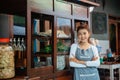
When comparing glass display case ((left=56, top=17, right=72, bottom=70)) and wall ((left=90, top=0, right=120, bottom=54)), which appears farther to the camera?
wall ((left=90, top=0, right=120, bottom=54))

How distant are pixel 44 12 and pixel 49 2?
0.41 feet

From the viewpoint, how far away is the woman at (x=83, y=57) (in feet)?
7.05

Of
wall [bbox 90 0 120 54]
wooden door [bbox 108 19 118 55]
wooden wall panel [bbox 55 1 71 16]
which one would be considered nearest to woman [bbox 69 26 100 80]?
wooden wall panel [bbox 55 1 71 16]

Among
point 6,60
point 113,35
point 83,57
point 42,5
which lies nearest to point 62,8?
point 42,5

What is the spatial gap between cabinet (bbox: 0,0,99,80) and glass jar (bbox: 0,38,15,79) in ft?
0.37

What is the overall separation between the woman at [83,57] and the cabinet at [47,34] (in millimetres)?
132

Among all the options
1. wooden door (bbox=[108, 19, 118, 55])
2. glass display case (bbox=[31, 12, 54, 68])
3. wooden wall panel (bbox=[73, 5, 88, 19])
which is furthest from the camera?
wooden door (bbox=[108, 19, 118, 55])

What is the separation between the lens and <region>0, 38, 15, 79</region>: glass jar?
1.72 metres

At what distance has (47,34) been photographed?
6.96 feet

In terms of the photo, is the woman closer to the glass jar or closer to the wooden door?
the glass jar

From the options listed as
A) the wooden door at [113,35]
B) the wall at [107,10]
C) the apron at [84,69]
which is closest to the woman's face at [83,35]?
the apron at [84,69]

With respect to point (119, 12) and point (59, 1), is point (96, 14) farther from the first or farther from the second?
point (59, 1)

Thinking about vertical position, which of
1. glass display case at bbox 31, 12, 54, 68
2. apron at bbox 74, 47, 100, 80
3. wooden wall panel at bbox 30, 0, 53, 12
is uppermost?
wooden wall panel at bbox 30, 0, 53, 12

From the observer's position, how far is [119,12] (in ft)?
20.0
